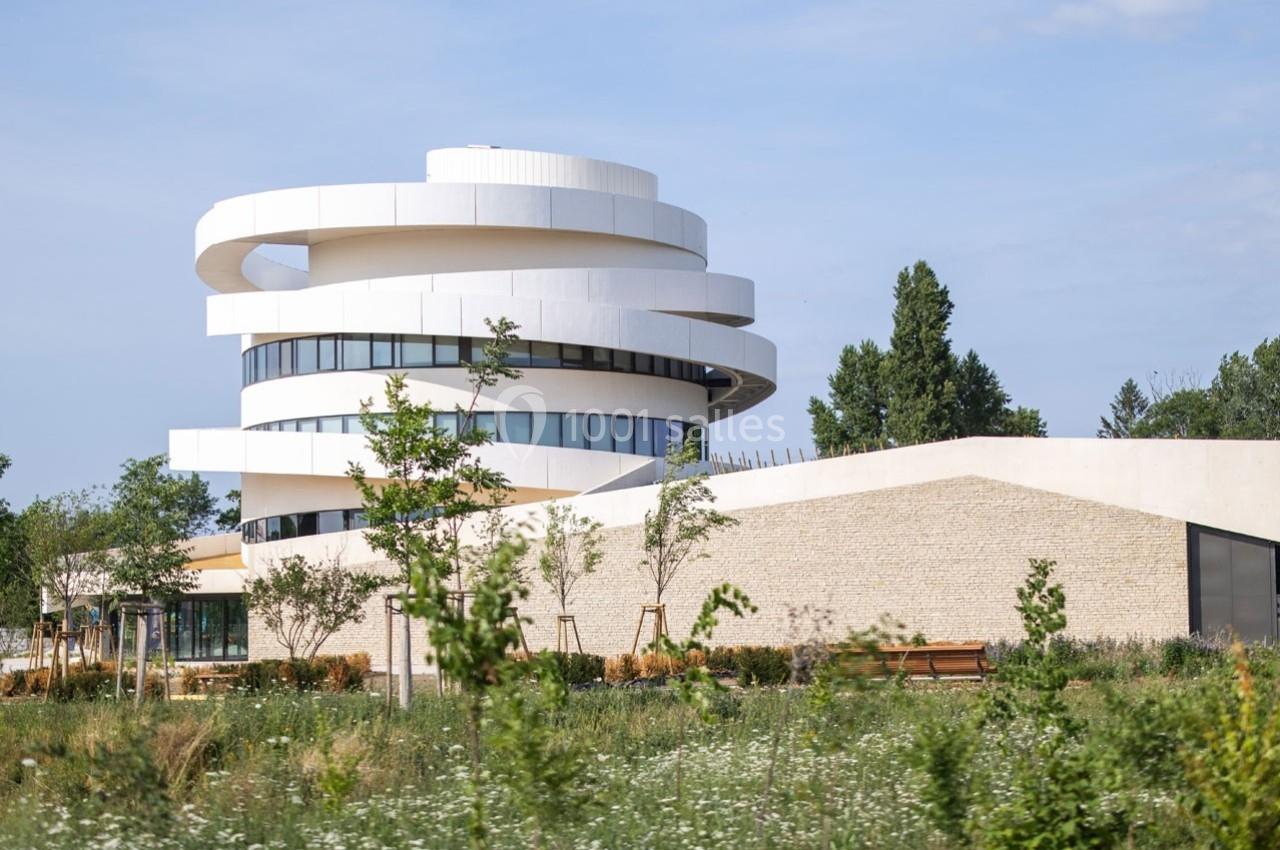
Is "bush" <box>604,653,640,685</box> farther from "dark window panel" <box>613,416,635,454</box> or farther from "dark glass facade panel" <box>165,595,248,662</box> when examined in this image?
"dark glass facade panel" <box>165,595,248,662</box>

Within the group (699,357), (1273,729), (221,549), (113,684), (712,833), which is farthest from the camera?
(221,549)

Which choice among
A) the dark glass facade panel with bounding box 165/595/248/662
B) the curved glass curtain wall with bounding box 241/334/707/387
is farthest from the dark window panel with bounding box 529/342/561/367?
the dark glass facade panel with bounding box 165/595/248/662

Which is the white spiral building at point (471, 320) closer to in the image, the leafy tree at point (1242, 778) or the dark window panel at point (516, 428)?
the dark window panel at point (516, 428)

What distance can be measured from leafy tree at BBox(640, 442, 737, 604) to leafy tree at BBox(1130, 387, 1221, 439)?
137ft

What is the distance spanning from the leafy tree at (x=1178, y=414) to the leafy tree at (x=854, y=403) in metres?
17.8

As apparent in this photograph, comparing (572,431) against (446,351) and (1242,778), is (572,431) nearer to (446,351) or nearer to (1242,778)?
(446,351)

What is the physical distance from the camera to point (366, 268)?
40500 mm

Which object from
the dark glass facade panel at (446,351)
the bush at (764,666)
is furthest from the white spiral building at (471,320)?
the bush at (764,666)

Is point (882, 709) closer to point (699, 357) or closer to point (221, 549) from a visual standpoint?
point (699, 357)

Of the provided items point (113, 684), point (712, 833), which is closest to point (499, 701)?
point (712, 833)

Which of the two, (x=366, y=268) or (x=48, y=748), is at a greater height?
(x=366, y=268)

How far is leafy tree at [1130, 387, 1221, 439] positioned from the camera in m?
69.1

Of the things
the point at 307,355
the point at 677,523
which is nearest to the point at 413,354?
the point at 307,355

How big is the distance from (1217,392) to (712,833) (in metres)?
67.2
